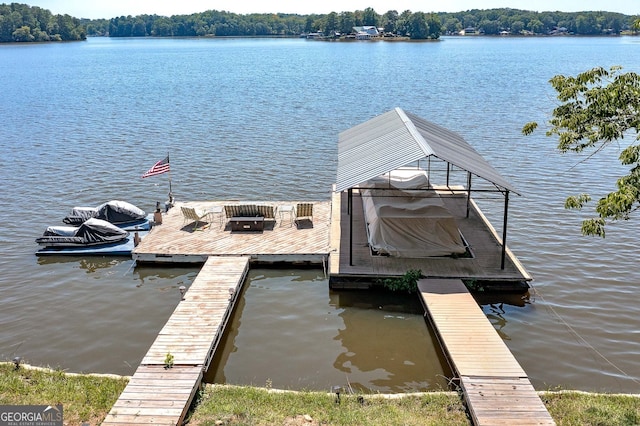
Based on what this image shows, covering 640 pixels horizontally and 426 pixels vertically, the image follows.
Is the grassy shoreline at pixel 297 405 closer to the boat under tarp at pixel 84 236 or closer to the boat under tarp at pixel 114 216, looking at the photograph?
the boat under tarp at pixel 84 236

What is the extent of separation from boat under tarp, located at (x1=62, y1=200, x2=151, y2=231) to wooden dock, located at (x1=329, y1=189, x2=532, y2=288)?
715cm

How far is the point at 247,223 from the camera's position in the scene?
754 inches

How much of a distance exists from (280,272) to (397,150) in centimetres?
506

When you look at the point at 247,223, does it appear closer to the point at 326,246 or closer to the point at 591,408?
the point at 326,246

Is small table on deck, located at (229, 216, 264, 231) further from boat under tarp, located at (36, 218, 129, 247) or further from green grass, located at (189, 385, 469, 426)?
green grass, located at (189, 385, 469, 426)

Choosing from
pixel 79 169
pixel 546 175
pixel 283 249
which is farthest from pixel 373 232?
pixel 79 169

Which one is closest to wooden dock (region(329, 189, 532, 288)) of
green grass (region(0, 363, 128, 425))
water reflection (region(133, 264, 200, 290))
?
water reflection (region(133, 264, 200, 290))

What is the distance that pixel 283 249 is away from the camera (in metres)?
17.7

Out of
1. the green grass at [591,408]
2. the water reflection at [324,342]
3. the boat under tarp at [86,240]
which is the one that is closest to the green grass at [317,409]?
the water reflection at [324,342]

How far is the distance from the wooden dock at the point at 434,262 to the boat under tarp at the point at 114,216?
7148mm

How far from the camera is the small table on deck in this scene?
19.1 m

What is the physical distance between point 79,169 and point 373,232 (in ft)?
63.8

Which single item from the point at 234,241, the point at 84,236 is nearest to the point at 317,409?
the point at 234,241

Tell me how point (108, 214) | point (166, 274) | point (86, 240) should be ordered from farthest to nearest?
point (108, 214) → point (86, 240) → point (166, 274)
